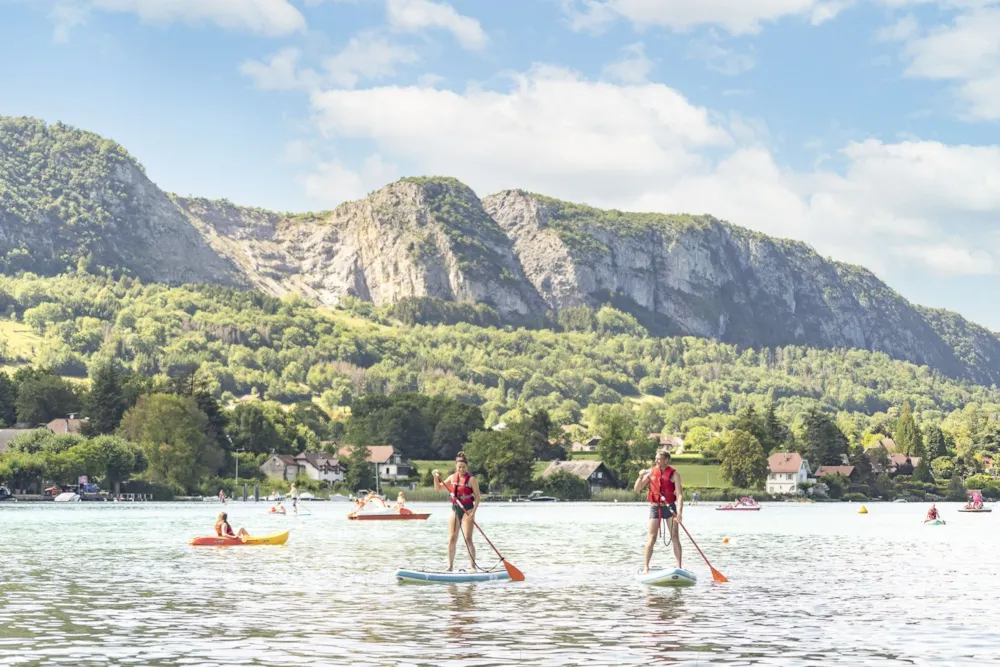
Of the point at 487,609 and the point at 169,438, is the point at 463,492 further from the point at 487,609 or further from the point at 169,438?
the point at 169,438

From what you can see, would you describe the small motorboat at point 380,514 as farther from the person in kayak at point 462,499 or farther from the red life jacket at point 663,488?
the red life jacket at point 663,488

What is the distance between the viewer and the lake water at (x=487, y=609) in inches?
979

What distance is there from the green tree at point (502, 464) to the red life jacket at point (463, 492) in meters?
156

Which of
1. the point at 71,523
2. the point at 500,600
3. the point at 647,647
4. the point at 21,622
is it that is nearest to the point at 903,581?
the point at 500,600

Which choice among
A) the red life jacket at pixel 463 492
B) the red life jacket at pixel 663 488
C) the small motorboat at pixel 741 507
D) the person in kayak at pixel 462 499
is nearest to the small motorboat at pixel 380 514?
the person in kayak at pixel 462 499

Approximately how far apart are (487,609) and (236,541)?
32636 mm

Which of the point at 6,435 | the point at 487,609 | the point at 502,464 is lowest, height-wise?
the point at 487,609

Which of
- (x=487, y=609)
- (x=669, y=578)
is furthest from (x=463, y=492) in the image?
(x=487, y=609)

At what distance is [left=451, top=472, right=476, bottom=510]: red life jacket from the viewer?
38656 millimetres

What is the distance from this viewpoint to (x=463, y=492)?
38781 mm

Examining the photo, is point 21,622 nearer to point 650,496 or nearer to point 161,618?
point 161,618

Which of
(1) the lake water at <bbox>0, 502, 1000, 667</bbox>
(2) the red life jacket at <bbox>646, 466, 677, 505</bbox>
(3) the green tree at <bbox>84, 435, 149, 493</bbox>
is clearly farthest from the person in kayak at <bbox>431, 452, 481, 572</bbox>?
(3) the green tree at <bbox>84, 435, 149, 493</bbox>

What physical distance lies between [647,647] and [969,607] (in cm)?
1220

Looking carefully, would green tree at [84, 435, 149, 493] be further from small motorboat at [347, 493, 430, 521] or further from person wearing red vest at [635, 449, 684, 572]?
person wearing red vest at [635, 449, 684, 572]
